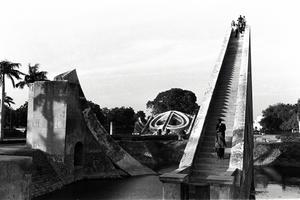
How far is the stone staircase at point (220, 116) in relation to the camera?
9992 mm

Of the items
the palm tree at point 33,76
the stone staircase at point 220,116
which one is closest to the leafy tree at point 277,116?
the palm tree at point 33,76

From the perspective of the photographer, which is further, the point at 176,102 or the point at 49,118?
the point at 176,102

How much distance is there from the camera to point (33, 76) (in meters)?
33.2

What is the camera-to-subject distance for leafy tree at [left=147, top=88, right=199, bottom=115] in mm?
63844

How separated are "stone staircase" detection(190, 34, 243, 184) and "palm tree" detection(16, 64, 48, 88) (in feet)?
67.1

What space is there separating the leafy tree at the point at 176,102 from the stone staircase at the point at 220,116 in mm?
44907

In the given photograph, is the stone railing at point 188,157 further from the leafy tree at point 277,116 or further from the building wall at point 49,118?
the leafy tree at point 277,116

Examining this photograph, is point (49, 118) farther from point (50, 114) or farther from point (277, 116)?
point (277, 116)

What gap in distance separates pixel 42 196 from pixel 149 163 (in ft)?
40.0

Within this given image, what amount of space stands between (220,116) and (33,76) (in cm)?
2461

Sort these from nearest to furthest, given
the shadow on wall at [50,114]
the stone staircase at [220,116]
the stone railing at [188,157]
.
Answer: the stone railing at [188,157]
the stone staircase at [220,116]
the shadow on wall at [50,114]

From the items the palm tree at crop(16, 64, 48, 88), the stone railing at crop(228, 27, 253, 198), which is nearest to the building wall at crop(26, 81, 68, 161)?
the stone railing at crop(228, 27, 253, 198)

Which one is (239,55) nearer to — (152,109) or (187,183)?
(187,183)

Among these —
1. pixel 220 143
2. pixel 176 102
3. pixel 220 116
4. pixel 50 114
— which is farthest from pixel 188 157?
pixel 176 102
